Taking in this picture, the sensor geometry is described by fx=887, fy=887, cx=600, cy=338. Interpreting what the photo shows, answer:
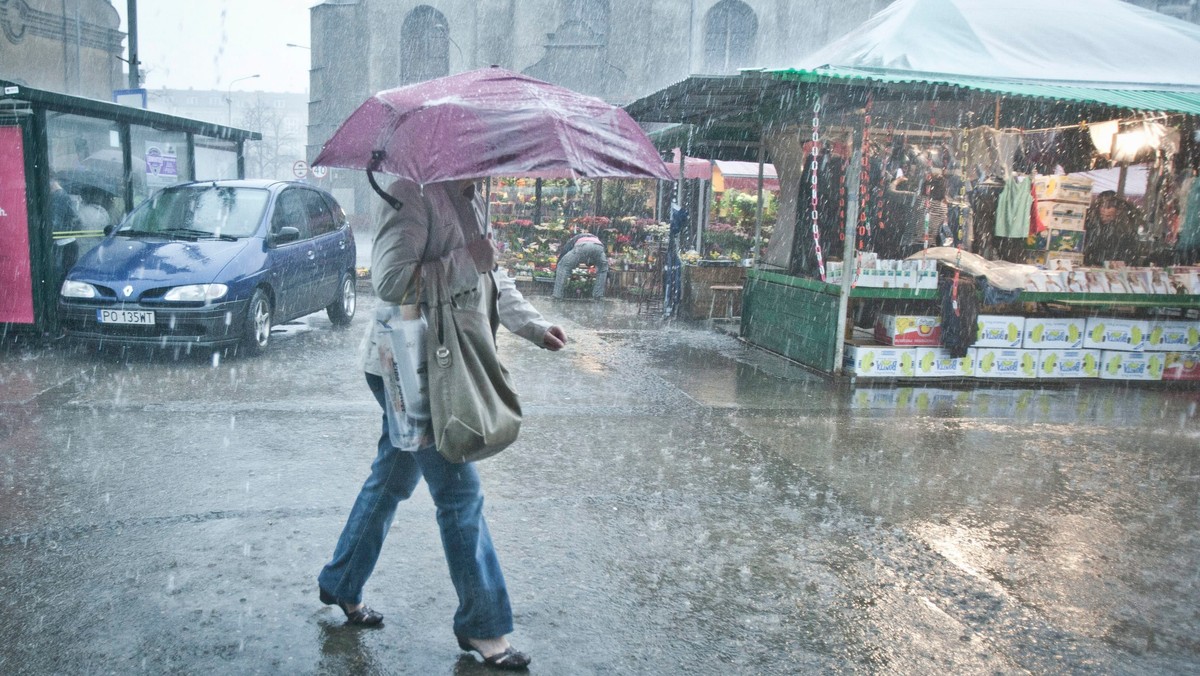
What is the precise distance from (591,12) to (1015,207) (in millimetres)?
27913

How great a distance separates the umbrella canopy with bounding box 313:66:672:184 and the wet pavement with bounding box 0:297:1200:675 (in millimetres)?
1783

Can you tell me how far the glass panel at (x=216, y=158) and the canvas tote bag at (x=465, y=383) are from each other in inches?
458

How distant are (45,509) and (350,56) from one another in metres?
34.7

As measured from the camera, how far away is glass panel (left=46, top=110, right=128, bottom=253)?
9.82 metres

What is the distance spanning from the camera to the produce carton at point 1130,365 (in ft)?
31.2

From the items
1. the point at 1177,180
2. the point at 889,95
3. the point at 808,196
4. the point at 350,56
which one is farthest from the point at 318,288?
the point at 350,56

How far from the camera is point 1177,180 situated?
33.6 ft

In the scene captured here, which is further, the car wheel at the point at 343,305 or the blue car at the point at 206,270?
the car wheel at the point at 343,305

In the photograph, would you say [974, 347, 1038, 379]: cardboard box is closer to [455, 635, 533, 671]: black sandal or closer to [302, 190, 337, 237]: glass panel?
[455, 635, 533, 671]: black sandal

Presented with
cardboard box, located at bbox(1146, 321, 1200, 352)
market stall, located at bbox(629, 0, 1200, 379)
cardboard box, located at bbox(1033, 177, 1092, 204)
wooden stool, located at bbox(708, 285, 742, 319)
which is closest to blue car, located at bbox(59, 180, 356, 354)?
market stall, located at bbox(629, 0, 1200, 379)

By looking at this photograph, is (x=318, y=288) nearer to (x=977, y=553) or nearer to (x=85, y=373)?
(x=85, y=373)

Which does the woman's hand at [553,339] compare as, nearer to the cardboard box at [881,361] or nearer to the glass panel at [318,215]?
the cardboard box at [881,361]

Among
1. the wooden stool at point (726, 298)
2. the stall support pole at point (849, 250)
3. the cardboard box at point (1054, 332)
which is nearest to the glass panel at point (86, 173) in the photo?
the wooden stool at point (726, 298)

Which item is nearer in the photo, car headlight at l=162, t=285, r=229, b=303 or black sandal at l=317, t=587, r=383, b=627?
black sandal at l=317, t=587, r=383, b=627
